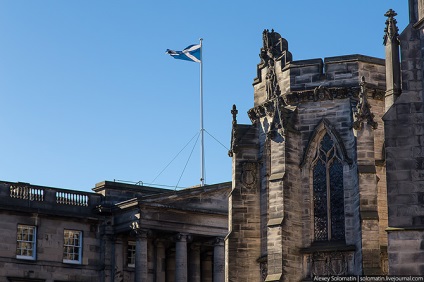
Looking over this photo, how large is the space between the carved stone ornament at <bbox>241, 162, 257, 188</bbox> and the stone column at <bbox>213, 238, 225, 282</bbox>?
17.2 m

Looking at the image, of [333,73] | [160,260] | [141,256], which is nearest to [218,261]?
[160,260]

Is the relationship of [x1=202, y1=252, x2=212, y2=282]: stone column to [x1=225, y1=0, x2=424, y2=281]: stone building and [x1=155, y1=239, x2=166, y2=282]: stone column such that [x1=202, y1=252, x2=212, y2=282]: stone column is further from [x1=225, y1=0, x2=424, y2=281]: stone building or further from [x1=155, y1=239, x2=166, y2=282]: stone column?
[x1=225, y1=0, x2=424, y2=281]: stone building

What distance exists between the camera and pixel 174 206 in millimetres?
58156

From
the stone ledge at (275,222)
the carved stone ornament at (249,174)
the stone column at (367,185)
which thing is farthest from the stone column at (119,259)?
the stone column at (367,185)

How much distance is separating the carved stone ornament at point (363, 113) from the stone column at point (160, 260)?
949 inches

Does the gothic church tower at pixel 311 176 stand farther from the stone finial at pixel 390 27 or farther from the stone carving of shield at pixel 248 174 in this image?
the stone finial at pixel 390 27

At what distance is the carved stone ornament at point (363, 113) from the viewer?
124 feet

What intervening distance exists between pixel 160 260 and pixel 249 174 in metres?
20.3

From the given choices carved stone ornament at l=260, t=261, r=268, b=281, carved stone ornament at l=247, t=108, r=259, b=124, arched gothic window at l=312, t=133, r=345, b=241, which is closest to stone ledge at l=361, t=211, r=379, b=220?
arched gothic window at l=312, t=133, r=345, b=241

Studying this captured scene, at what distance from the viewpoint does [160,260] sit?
60281 millimetres

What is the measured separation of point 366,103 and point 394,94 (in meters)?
11.8

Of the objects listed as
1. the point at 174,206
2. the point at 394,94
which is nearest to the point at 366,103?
the point at 394,94

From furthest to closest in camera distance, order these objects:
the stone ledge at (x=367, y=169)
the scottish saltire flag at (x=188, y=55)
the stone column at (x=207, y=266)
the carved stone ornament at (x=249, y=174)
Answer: the scottish saltire flag at (x=188, y=55)
the stone column at (x=207, y=266)
the carved stone ornament at (x=249, y=174)
the stone ledge at (x=367, y=169)

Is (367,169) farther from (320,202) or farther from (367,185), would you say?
(320,202)
